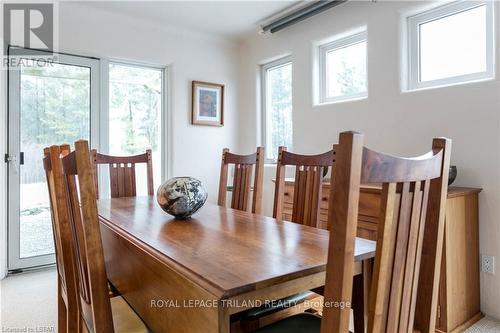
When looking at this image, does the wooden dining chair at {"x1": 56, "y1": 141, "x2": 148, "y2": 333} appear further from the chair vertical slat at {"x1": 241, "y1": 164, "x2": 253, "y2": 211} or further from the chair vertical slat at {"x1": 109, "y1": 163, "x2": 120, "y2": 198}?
the chair vertical slat at {"x1": 109, "y1": 163, "x2": 120, "y2": 198}

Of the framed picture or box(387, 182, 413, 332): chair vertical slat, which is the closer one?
box(387, 182, 413, 332): chair vertical slat

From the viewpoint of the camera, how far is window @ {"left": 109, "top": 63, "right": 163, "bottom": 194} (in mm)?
3523

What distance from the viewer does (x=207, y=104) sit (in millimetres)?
3986

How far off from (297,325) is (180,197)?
73 cm

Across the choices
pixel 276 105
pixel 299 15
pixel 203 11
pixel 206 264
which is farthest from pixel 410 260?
pixel 276 105

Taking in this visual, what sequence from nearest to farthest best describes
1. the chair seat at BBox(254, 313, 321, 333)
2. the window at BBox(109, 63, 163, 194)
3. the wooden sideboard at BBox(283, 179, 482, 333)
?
the chair seat at BBox(254, 313, 321, 333), the wooden sideboard at BBox(283, 179, 482, 333), the window at BBox(109, 63, 163, 194)

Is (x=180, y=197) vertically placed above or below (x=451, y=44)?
below

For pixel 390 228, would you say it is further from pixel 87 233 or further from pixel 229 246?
pixel 87 233

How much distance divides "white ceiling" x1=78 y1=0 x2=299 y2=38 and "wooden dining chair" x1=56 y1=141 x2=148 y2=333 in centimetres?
259

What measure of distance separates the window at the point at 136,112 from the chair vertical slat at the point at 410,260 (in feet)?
10.5

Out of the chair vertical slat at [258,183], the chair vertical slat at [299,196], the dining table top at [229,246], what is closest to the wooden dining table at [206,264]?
the dining table top at [229,246]

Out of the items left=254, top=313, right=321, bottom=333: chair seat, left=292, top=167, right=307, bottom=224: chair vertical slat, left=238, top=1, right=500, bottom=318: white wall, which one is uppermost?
left=238, top=1, right=500, bottom=318: white wall

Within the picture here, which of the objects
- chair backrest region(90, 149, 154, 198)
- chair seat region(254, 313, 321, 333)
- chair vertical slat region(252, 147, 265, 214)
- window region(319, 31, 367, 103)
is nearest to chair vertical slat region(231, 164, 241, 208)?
chair vertical slat region(252, 147, 265, 214)

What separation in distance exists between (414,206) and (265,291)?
39 cm
